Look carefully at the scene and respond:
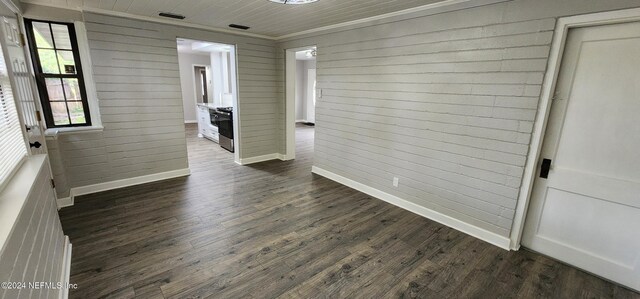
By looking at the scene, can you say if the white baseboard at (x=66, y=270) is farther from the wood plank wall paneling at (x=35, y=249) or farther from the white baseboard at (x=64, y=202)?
the white baseboard at (x=64, y=202)

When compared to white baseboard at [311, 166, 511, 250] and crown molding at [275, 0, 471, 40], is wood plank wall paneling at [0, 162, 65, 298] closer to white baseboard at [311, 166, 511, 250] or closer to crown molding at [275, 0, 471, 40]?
white baseboard at [311, 166, 511, 250]

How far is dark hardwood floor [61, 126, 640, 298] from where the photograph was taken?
218 centimetres

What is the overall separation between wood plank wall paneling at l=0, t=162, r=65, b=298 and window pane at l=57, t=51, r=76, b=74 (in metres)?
2.19

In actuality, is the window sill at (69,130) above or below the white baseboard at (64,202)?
above

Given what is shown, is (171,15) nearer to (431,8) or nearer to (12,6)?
(12,6)

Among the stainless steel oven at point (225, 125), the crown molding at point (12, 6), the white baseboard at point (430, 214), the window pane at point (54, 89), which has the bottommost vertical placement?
the white baseboard at point (430, 214)

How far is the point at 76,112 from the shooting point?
12.3ft

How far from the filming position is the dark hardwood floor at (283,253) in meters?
2.18

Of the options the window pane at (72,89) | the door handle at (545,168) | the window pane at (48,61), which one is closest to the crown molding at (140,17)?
the window pane at (48,61)

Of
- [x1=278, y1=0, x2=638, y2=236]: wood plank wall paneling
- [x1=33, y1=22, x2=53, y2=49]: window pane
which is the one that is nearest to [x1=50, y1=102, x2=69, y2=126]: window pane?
[x1=33, y1=22, x2=53, y2=49]: window pane

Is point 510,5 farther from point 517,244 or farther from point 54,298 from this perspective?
point 54,298

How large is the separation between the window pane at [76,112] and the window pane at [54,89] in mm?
142

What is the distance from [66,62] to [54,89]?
1.24ft

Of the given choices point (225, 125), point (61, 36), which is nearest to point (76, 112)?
point (61, 36)
